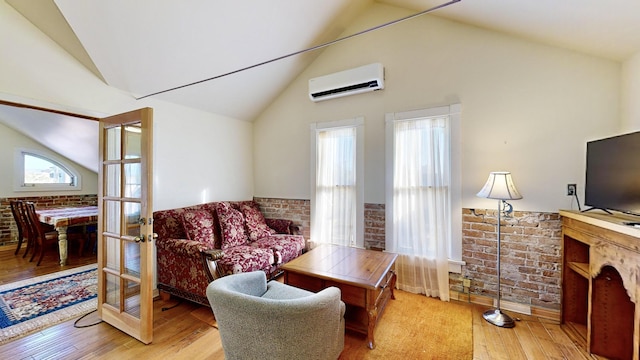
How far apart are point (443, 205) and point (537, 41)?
1.87 m

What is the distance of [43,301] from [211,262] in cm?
199

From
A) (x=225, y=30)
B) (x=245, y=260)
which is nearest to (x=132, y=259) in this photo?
(x=245, y=260)

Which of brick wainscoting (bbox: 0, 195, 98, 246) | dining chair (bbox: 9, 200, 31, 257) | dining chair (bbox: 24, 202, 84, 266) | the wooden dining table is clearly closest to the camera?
the wooden dining table

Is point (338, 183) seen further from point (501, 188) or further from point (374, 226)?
point (501, 188)

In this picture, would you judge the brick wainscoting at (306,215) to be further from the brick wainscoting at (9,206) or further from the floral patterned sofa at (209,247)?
the brick wainscoting at (9,206)

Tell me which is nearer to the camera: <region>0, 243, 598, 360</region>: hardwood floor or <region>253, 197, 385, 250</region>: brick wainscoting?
<region>0, 243, 598, 360</region>: hardwood floor

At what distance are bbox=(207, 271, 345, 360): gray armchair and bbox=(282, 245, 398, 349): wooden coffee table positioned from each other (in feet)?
1.90

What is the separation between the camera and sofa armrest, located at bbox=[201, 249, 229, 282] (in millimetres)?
2388

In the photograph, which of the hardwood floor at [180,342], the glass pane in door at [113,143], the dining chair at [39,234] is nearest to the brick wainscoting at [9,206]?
the dining chair at [39,234]

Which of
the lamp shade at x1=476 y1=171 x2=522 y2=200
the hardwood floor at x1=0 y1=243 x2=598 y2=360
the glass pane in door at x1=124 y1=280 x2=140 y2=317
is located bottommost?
the hardwood floor at x1=0 y1=243 x2=598 y2=360

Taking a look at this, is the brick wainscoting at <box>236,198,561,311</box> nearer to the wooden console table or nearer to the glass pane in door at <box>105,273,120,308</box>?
the wooden console table

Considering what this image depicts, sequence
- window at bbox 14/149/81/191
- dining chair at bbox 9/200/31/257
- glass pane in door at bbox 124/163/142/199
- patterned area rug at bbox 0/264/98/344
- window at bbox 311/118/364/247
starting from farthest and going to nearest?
window at bbox 14/149/81/191 < dining chair at bbox 9/200/31/257 < window at bbox 311/118/364/247 < patterned area rug at bbox 0/264/98/344 < glass pane in door at bbox 124/163/142/199

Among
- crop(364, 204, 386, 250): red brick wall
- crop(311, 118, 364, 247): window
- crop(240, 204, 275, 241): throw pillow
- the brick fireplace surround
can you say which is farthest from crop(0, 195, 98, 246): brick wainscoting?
the brick fireplace surround

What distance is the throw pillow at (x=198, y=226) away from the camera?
9.25 ft
